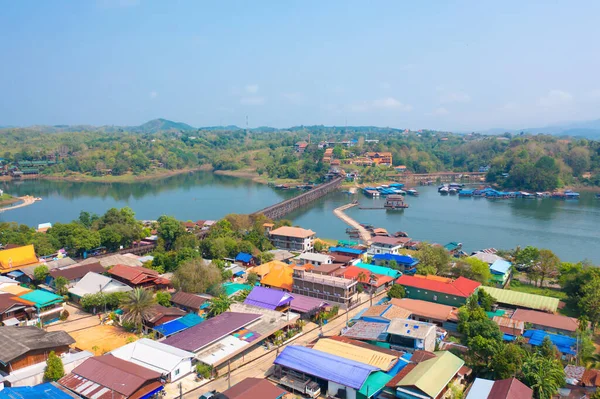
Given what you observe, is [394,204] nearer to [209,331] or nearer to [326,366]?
[209,331]

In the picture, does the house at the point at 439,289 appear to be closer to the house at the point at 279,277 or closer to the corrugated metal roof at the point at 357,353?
the house at the point at 279,277

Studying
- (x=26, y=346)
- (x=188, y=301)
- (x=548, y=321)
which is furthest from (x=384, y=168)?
(x=26, y=346)

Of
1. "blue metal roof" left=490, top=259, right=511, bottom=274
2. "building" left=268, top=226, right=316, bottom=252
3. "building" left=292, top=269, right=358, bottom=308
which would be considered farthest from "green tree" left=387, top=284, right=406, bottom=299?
"building" left=268, top=226, right=316, bottom=252

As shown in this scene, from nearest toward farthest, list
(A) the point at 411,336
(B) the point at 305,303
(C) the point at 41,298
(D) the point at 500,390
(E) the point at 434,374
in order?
(D) the point at 500,390 → (E) the point at 434,374 → (A) the point at 411,336 → (C) the point at 41,298 → (B) the point at 305,303

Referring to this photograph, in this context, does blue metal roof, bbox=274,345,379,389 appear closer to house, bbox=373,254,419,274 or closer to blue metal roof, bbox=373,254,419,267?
house, bbox=373,254,419,274

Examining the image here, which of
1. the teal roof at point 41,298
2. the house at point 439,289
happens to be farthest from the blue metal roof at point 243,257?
the teal roof at point 41,298

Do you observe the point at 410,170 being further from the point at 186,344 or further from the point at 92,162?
the point at 186,344
